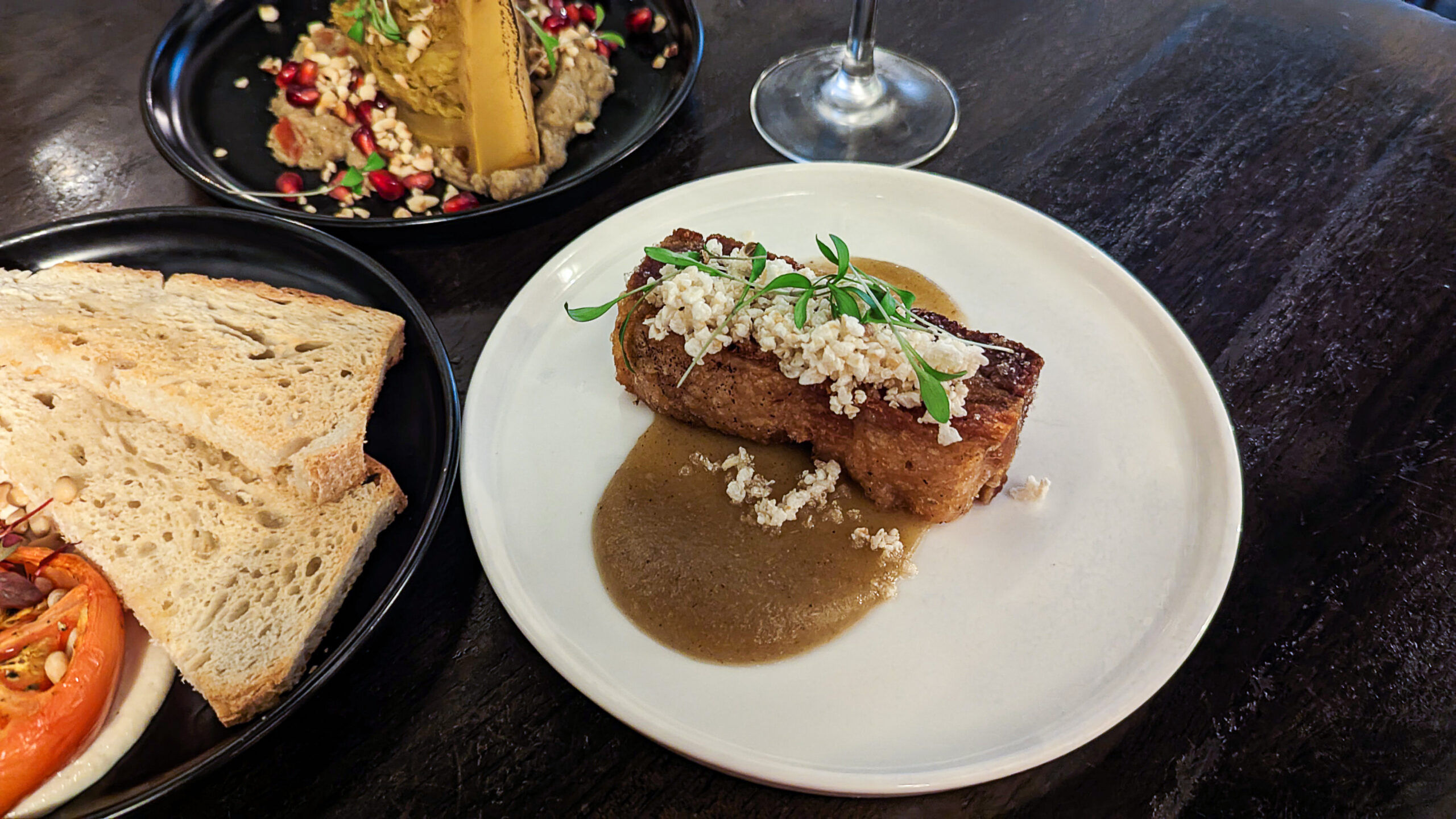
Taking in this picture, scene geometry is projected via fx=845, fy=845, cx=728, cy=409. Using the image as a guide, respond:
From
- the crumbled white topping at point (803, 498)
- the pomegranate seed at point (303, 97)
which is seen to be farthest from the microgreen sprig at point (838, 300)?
the pomegranate seed at point (303, 97)

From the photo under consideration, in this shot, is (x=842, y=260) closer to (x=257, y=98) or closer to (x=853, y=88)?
(x=853, y=88)

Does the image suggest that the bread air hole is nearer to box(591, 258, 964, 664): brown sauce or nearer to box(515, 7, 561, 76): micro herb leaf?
box(591, 258, 964, 664): brown sauce

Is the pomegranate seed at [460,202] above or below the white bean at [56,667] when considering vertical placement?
above

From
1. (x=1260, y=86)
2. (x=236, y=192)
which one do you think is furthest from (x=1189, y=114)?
(x=236, y=192)

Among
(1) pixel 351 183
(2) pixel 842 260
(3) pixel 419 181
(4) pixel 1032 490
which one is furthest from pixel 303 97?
(4) pixel 1032 490

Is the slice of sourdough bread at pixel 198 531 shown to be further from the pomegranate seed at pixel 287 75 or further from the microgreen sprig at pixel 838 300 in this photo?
the pomegranate seed at pixel 287 75

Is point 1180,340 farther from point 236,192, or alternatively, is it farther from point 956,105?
point 236,192
